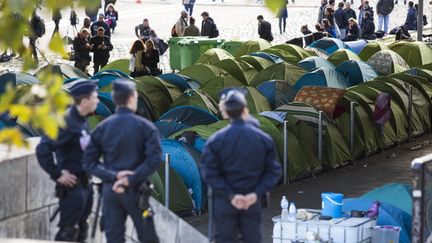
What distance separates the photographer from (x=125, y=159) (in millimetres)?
9953

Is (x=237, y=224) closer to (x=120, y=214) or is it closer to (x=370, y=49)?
(x=120, y=214)

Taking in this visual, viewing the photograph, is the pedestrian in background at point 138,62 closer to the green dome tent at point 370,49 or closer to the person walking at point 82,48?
the person walking at point 82,48

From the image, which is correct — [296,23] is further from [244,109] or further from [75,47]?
[244,109]

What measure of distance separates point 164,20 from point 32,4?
38504mm

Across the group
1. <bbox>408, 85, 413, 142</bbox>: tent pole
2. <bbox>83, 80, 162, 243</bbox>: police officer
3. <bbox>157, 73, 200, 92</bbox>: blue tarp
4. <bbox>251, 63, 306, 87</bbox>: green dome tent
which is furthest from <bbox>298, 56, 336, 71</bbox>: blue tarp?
<bbox>83, 80, 162, 243</bbox>: police officer

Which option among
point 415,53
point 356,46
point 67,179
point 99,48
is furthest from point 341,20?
point 67,179

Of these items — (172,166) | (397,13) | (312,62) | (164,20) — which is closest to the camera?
(172,166)

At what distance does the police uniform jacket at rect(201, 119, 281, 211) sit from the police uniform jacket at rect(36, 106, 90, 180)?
1.15 meters

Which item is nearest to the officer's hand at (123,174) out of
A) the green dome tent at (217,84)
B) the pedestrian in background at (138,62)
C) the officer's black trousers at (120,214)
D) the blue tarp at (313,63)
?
the officer's black trousers at (120,214)

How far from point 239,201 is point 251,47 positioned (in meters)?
22.4

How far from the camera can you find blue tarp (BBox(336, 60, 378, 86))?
26.8 m

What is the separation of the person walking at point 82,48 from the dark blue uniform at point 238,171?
20.8m

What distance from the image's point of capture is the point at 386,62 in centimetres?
2814

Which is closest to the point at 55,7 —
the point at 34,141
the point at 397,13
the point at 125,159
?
the point at 125,159
